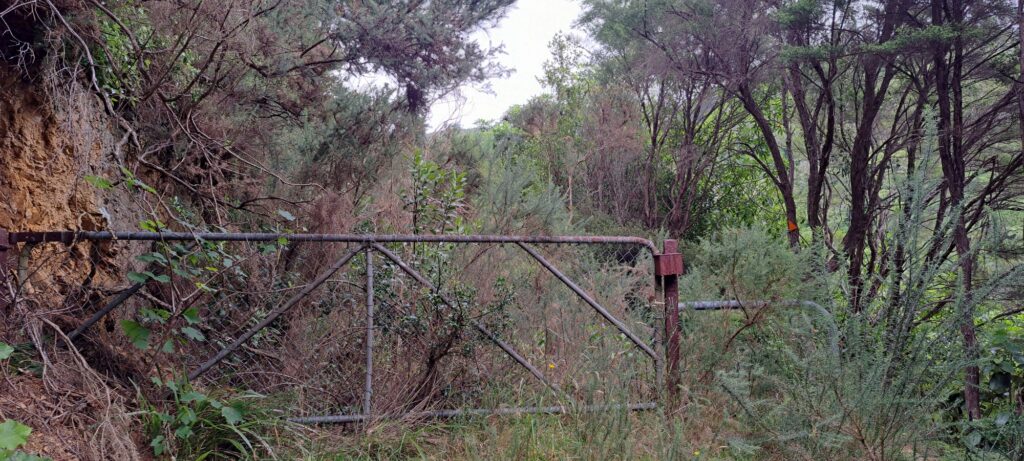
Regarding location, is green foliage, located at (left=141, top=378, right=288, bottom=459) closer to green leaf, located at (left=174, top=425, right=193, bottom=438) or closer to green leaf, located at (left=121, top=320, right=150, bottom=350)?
green leaf, located at (left=174, top=425, right=193, bottom=438)

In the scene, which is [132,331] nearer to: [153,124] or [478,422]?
[478,422]

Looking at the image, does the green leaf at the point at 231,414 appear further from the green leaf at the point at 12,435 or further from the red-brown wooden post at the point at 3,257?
the red-brown wooden post at the point at 3,257

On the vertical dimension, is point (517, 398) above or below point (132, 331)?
below

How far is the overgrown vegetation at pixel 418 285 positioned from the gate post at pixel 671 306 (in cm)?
8

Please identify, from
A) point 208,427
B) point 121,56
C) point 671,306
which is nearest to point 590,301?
point 671,306

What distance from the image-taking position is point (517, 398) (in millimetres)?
3607

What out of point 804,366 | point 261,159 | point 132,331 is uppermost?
point 261,159

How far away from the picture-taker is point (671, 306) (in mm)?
3906

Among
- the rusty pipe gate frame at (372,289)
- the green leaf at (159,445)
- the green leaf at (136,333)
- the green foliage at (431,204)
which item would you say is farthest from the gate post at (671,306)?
the green leaf at (136,333)

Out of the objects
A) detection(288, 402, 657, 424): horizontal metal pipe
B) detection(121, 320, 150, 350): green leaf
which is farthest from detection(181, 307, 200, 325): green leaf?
detection(288, 402, 657, 424): horizontal metal pipe

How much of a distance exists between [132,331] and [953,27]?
615 cm

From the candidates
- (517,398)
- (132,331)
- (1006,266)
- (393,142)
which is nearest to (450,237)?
(517,398)

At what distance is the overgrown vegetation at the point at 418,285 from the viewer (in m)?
2.97

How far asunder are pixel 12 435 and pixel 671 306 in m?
3.09
